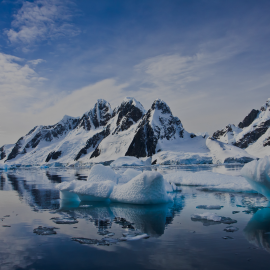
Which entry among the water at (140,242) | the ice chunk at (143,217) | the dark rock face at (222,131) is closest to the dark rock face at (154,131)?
the dark rock face at (222,131)

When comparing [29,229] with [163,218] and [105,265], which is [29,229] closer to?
[105,265]

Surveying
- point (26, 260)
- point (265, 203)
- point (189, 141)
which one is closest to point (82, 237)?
point (26, 260)

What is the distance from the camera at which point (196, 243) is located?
7.02m

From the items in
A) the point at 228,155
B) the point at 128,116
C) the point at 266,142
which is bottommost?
the point at 228,155

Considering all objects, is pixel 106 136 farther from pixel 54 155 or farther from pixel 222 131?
pixel 222 131

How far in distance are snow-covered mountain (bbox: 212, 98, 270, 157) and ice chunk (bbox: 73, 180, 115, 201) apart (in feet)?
360

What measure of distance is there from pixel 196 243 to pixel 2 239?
562 centimetres

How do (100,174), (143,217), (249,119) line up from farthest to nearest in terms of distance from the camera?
1. (249,119)
2. (100,174)
3. (143,217)

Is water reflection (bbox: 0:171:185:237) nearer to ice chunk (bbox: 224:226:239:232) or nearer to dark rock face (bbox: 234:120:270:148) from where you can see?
ice chunk (bbox: 224:226:239:232)

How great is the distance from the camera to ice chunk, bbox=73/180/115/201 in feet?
44.2

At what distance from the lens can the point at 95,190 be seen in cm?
1364

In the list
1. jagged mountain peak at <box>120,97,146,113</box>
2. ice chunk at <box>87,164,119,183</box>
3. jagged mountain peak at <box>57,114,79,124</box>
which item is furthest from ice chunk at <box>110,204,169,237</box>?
jagged mountain peak at <box>57,114,79,124</box>

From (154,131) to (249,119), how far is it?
109m

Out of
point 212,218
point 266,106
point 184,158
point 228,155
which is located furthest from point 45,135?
point 212,218
